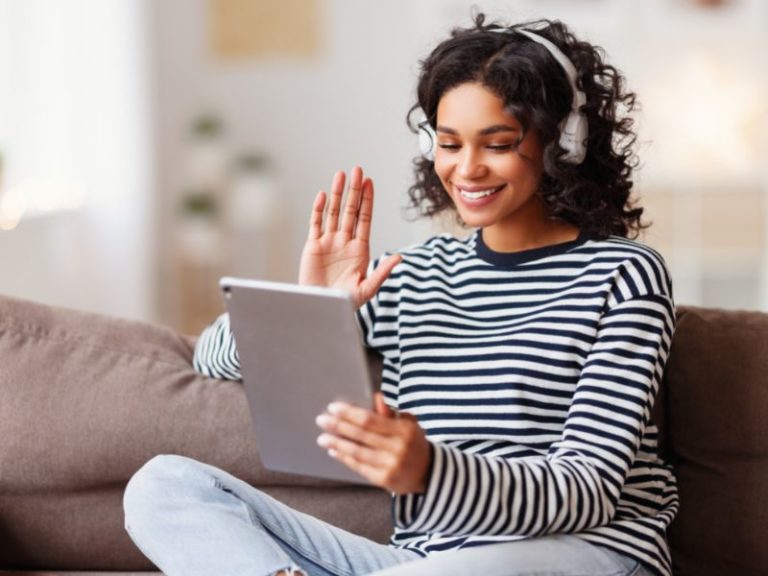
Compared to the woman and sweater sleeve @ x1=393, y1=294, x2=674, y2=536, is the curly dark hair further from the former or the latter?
sweater sleeve @ x1=393, y1=294, x2=674, y2=536

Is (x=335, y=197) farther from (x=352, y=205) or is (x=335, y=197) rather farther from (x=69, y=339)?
(x=69, y=339)

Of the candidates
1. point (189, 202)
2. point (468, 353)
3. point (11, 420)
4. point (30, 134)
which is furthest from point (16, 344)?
point (189, 202)

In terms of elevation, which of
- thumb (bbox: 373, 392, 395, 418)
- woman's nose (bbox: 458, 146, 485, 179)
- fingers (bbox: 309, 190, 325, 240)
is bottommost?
thumb (bbox: 373, 392, 395, 418)

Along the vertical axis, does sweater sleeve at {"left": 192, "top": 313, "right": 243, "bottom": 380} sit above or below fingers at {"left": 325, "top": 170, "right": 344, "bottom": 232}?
below

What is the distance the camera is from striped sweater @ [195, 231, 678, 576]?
1.21 m

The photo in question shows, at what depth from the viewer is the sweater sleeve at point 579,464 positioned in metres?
1.17

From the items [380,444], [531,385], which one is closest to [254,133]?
[531,385]

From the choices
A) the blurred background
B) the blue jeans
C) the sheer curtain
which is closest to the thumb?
the blue jeans

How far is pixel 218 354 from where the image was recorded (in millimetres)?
1655

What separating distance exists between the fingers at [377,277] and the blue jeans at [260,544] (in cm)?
29

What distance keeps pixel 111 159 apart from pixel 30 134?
305 mm

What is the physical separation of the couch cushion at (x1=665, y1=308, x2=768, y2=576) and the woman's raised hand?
455mm

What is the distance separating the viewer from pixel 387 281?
162cm

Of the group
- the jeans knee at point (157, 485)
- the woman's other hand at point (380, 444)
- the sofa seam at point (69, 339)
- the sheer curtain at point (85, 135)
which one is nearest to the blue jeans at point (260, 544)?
the jeans knee at point (157, 485)
